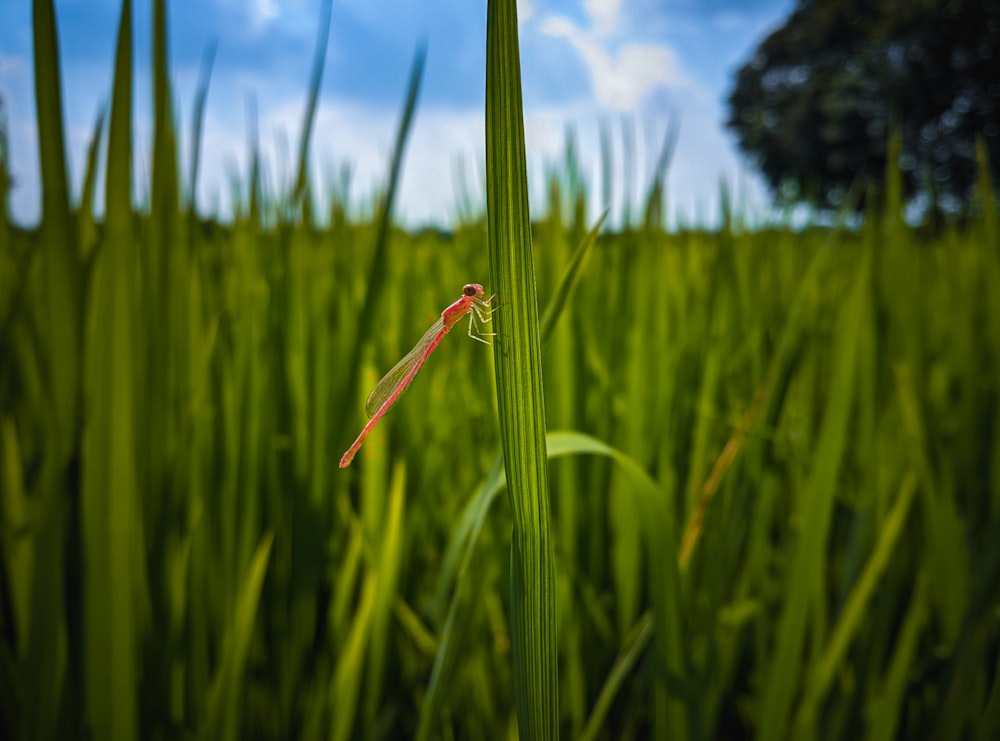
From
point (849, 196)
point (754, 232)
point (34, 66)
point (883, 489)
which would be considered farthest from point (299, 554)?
point (754, 232)

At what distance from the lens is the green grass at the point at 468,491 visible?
0.93 ft

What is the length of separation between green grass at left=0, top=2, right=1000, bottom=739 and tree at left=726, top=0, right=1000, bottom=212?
12046 millimetres

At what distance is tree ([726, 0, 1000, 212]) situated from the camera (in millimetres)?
12773

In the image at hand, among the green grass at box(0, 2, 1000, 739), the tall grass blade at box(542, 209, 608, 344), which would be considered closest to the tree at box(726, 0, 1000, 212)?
the green grass at box(0, 2, 1000, 739)

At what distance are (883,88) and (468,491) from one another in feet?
52.5

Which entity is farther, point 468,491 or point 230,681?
point 468,491

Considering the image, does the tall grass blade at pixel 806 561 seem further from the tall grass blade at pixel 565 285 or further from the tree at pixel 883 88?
the tree at pixel 883 88

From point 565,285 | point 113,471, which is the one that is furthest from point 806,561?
point 113,471

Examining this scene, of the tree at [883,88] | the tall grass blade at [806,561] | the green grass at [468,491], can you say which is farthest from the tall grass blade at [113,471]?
the tree at [883,88]

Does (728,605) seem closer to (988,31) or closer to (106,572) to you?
(106,572)

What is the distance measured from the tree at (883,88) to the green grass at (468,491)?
12046mm

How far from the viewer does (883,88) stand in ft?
44.3

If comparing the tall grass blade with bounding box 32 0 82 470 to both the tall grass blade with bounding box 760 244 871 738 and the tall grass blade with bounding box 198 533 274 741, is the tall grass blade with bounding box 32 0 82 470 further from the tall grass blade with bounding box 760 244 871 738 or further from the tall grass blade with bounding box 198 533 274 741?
the tall grass blade with bounding box 760 244 871 738

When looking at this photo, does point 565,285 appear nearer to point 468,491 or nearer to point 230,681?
point 230,681
